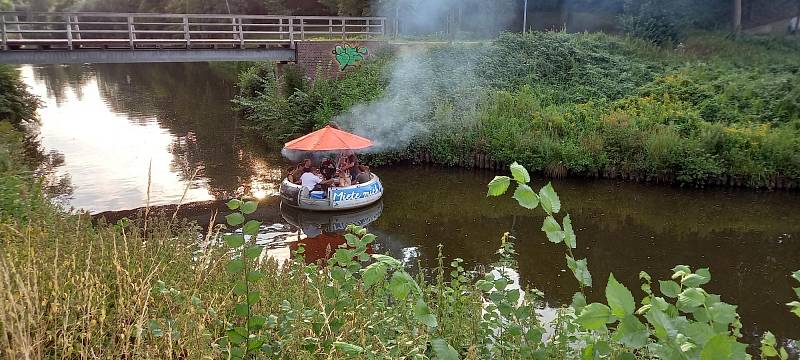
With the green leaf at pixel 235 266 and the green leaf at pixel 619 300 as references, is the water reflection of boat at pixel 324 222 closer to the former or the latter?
the green leaf at pixel 235 266

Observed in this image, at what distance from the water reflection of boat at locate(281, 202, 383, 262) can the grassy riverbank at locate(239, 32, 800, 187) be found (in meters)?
4.14

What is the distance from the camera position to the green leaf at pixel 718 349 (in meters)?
1.83

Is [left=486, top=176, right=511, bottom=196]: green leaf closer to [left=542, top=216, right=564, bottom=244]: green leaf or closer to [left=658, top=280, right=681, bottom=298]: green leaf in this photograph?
[left=542, top=216, right=564, bottom=244]: green leaf

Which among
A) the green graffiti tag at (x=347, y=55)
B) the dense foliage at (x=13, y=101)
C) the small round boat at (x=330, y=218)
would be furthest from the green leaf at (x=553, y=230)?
the dense foliage at (x=13, y=101)

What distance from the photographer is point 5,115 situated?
763 inches

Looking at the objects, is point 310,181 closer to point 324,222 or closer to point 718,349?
point 324,222

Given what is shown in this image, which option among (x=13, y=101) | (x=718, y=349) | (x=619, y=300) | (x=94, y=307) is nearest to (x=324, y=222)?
(x=94, y=307)

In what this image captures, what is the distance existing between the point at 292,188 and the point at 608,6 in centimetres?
1968

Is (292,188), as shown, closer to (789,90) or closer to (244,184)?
(244,184)

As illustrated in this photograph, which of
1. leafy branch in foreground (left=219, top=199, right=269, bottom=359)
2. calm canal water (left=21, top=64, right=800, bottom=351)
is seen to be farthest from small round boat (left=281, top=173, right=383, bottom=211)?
leafy branch in foreground (left=219, top=199, right=269, bottom=359)

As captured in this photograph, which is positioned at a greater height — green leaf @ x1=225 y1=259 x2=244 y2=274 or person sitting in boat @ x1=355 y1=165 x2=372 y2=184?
green leaf @ x1=225 y1=259 x2=244 y2=274

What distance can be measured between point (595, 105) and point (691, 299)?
17271 mm

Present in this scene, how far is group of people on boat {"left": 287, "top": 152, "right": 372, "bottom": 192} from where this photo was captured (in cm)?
1338

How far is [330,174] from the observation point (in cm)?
1409
